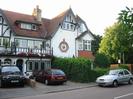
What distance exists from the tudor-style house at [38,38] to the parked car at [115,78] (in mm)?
12633

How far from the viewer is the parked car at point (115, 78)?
81.3ft

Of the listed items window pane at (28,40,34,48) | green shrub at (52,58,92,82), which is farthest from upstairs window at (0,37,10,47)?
green shrub at (52,58,92,82)

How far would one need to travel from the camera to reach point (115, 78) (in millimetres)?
25219

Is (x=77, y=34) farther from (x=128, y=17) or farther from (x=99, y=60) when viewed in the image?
(x=128, y=17)

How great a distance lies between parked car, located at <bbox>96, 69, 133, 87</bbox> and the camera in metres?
24.8

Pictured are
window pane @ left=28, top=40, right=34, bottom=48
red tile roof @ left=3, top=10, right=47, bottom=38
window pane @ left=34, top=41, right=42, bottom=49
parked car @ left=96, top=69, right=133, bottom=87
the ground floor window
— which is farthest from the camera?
window pane @ left=34, top=41, right=42, bottom=49

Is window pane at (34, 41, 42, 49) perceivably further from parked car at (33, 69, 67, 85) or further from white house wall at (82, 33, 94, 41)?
parked car at (33, 69, 67, 85)

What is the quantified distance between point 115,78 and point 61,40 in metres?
16.6

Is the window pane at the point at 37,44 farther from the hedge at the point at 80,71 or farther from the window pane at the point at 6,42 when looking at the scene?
the hedge at the point at 80,71

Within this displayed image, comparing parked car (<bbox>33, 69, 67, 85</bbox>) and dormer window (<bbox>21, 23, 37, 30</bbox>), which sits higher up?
dormer window (<bbox>21, 23, 37, 30</bbox>)

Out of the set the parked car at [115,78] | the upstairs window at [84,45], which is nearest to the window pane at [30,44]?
the upstairs window at [84,45]

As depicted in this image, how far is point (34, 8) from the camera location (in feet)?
142

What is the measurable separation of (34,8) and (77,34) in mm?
8166

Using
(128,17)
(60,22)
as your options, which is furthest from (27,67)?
(128,17)
